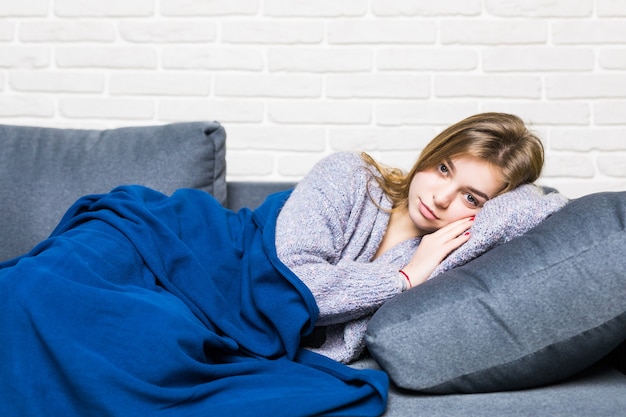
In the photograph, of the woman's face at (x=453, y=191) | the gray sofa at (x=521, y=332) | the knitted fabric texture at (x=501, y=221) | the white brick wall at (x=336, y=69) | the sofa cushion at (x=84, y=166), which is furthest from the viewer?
the white brick wall at (x=336, y=69)

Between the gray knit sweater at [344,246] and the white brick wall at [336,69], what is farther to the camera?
the white brick wall at [336,69]

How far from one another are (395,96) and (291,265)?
1.02 metres

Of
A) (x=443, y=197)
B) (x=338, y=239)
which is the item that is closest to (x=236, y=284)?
(x=338, y=239)

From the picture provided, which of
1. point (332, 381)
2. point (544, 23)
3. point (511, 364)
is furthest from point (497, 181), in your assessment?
point (544, 23)

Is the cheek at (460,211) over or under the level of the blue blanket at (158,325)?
over

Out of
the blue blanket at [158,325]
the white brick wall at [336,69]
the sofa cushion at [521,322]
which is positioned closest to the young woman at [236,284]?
the blue blanket at [158,325]

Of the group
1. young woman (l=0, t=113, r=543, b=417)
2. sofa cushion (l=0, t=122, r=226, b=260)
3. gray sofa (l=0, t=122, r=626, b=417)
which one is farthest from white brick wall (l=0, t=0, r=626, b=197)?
gray sofa (l=0, t=122, r=626, b=417)

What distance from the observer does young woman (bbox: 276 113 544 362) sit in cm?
146

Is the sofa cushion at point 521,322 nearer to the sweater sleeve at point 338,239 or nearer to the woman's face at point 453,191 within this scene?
the sweater sleeve at point 338,239

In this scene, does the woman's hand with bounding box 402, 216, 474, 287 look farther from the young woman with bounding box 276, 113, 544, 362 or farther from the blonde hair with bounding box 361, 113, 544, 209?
the blonde hair with bounding box 361, 113, 544, 209

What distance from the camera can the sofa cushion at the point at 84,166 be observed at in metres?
1.84

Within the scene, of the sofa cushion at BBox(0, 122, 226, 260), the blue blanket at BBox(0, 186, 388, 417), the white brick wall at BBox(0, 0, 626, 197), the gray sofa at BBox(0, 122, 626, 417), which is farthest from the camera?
the white brick wall at BBox(0, 0, 626, 197)

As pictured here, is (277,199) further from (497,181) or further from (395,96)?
(395,96)

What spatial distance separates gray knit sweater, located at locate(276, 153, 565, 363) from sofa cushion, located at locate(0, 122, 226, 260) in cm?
39
